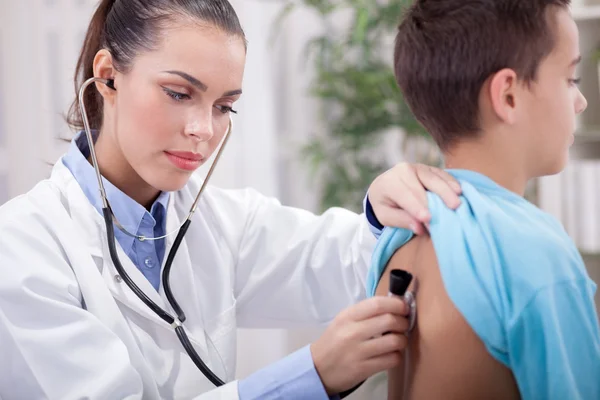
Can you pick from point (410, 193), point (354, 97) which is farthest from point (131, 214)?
point (354, 97)

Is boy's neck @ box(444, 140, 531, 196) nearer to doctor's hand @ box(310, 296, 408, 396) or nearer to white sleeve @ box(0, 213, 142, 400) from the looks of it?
doctor's hand @ box(310, 296, 408, 396)

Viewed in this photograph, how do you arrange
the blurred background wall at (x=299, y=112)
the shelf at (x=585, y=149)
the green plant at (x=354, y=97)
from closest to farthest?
the blurred background wall at (x=299, y=112), the shelf at (x=585, y=149), the green plant at (x=354, y=97)

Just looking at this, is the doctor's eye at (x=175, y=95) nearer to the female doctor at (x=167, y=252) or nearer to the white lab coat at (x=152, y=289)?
the female doctor at (x=167, y=252)

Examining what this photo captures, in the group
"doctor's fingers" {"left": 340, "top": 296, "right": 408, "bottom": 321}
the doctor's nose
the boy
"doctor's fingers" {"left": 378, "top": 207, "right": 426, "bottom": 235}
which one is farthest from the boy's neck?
the doctor's nose

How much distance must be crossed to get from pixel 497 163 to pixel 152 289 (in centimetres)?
67

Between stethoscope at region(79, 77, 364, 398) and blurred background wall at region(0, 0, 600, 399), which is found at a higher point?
blurred background wall at region(0, 0, 600, 399)

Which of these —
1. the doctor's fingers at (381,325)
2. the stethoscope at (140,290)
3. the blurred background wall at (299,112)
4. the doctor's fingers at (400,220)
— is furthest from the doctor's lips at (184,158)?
the blurred background wall at (299,112)

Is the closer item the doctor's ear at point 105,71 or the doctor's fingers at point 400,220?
the doctor's fingers at point 400,220

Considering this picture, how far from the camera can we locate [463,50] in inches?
33.8

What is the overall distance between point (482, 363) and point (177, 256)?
2.28 feet

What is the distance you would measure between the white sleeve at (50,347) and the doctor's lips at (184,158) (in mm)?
287

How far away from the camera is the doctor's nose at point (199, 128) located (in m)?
1.17

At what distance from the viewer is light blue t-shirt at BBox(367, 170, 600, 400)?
0.76 meters

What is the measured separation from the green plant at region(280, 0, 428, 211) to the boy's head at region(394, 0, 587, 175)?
5.09 ft
